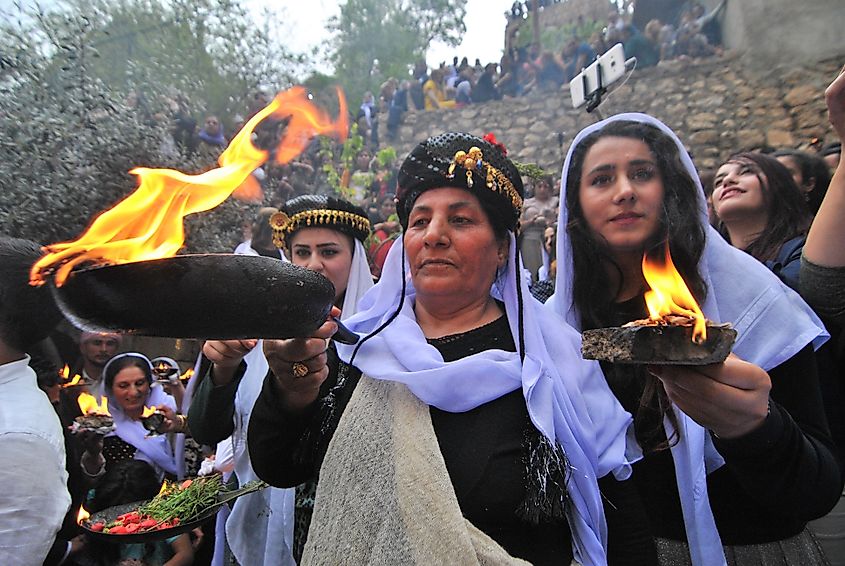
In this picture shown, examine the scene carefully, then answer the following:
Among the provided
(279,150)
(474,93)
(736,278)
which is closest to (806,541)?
(736,278)

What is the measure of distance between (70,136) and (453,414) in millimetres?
5521

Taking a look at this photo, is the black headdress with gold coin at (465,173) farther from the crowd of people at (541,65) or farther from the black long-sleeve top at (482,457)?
the crowd of people at (541,65)

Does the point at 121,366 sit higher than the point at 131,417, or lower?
higher

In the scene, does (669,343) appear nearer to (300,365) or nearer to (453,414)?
(453,414)

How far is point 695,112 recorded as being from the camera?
1638 centimetres

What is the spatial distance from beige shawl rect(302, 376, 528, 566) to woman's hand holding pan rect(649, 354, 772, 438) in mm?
708

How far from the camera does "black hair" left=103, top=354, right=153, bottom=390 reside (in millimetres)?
4695

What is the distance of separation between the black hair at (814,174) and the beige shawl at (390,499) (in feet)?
10.6

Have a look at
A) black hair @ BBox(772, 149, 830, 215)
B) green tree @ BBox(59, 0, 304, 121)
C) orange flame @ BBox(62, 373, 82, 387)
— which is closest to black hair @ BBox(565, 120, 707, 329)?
black hair @ BBox(772, 149, 830, 215)

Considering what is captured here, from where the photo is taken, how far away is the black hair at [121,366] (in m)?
4.70

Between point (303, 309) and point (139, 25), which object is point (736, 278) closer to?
point (303, 309)

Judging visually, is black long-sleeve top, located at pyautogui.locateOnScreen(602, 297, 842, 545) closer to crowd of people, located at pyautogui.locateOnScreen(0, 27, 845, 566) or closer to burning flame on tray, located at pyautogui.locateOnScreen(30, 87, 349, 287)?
crowd of people, located at pyautogui.locateOnScreen(0, 27, 845, 566)

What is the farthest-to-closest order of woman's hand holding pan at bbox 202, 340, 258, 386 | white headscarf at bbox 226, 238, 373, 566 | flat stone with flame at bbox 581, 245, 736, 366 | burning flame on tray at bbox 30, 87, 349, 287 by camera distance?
white headscarf at bbox 226, 238, 373, 566
woman's hand holding pan at bbox 202, 340, 258, 386
burning flame on tray at bbox 30, 87, 349, 287
flat stone with flame at bbox 581, 245, 736, 366

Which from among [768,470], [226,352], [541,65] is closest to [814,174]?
[768,470]
